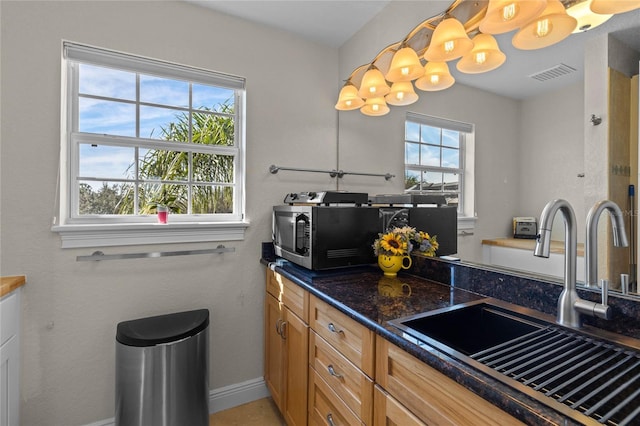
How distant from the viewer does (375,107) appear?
6.26 feet

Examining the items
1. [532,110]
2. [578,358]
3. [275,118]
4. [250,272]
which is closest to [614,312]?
Result: [578,358]

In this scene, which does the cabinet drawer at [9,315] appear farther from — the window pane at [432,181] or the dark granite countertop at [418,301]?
the window pane at [432,181]

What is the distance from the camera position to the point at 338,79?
2.32 metres

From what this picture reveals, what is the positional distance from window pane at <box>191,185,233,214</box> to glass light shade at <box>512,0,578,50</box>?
1.74m

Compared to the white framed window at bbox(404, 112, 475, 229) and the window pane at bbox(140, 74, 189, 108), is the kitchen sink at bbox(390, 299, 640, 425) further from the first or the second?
the window pane at bbox(140, 74, 189, 108)

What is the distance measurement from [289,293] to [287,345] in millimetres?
281

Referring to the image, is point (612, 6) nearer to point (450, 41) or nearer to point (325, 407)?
point (450, 41)

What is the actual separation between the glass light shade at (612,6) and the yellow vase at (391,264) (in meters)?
1.13

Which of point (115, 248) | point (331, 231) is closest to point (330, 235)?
point (331, 231)

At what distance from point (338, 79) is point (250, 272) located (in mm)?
1581

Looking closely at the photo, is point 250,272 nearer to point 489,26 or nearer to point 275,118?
point 275,118

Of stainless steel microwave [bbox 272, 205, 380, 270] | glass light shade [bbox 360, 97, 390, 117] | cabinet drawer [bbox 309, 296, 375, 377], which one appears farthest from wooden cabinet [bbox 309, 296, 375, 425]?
glass light shade [bbox 360, 97, 390, 117]

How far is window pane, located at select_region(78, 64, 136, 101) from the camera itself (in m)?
1.71

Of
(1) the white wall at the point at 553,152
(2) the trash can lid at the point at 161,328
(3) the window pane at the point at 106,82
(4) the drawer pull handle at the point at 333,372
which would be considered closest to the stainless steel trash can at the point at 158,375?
(2) the trash can lid at the point at 161,328
